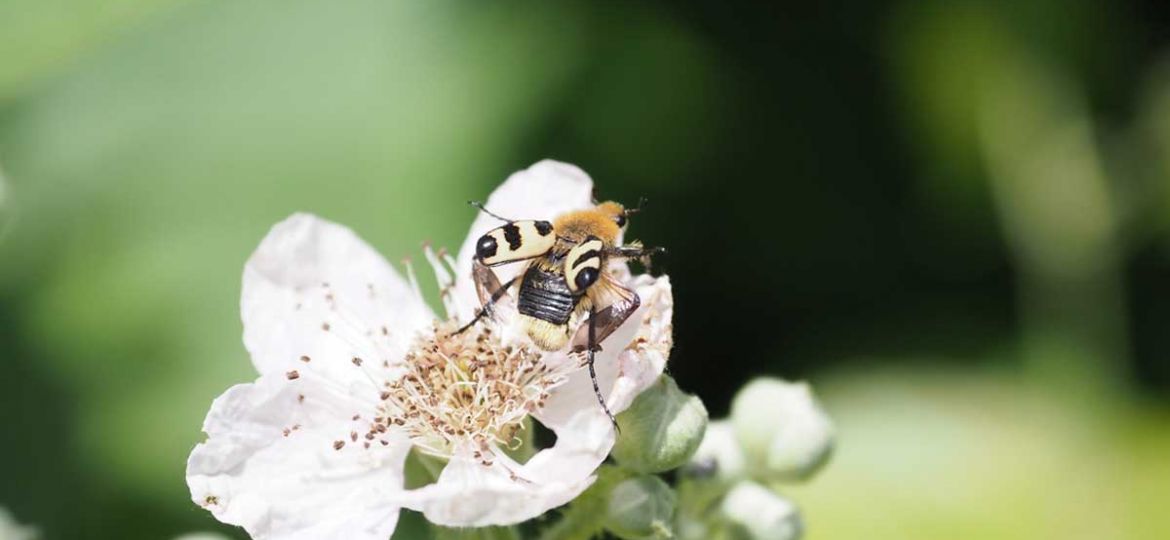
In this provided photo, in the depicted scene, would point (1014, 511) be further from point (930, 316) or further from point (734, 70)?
point (734, 70)

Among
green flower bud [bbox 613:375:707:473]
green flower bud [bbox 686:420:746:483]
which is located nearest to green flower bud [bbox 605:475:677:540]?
green flower bud [bbox 613:375:707:473]

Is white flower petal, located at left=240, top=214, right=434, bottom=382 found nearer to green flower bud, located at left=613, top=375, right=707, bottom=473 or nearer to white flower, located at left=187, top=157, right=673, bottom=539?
white flower, located at left=187, top=157, right=673, bottom=539

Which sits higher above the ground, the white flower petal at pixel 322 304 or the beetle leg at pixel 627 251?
the beetle leg at pixel 627 251

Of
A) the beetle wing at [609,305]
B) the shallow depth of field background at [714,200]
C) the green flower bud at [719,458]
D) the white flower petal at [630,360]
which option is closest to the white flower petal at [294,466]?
Answer: the white flower petal at [630,360]

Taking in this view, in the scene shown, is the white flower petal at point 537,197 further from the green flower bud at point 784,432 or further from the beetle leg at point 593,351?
the green flower bud at point 784,432

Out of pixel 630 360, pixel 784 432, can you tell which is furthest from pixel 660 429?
pixel 784 432

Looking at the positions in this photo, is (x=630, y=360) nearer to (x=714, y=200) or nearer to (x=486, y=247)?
(x=486, y=247)

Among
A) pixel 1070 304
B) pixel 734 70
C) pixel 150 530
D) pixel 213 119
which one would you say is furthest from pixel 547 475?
pixel 1070 304
